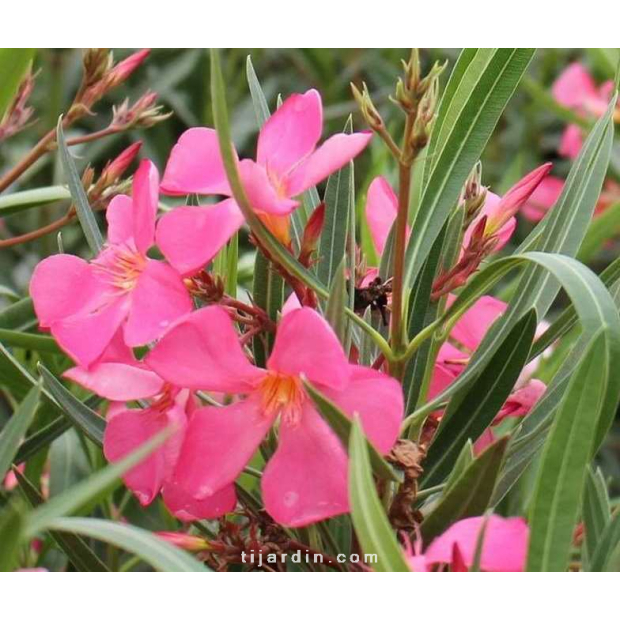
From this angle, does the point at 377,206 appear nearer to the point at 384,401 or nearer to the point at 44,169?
the point at 384,401

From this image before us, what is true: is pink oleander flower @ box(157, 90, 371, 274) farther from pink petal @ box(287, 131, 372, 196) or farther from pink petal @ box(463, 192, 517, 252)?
pink petal @ box(463, 192, 517, 252)

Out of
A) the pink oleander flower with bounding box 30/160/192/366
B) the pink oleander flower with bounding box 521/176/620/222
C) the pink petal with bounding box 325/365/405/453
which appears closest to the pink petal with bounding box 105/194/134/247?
the pink oleander flower with bounding box 30/160/192/366

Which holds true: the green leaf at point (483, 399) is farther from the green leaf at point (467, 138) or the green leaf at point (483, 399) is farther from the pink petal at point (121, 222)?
the pink petal at point (121, 222)

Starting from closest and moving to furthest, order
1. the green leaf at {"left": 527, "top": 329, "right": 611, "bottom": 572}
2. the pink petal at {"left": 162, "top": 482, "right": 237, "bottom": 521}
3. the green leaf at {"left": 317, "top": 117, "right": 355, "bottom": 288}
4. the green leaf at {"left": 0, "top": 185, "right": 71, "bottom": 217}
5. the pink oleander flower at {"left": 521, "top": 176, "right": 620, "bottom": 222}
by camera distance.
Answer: the green leaf at {"left": 527, "top": 329, "right": 611, "bottom": 572}, the pink petal at {"left": 162, "top": 482, "right": 237, "bottom": 521}, the green leaf at {"left": 317, "top": 117, "right": 355, "bottom": 288}, the green leaf at {"left": 0, "top": 185, "right": 71, "bottom": 217}, the pink oleander flower at {"left": 521, "top": 176, "right": 620, "bottom": 222}

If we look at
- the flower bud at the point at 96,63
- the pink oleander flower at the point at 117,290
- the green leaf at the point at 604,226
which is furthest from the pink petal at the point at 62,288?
the green leaf at the point at 604,226

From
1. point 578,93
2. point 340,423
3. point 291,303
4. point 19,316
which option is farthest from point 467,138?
point 578,93

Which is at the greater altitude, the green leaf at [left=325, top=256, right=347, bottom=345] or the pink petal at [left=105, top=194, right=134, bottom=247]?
the pink petal at [left=105, top=194, right=134, bottom=247]
